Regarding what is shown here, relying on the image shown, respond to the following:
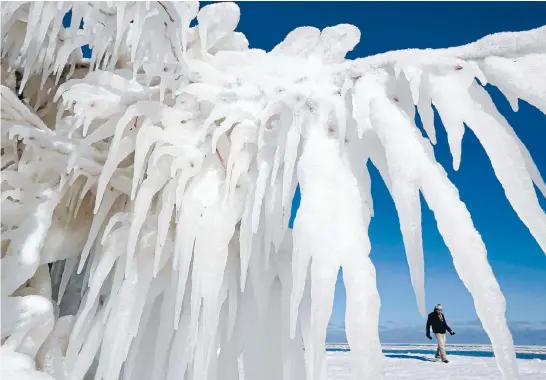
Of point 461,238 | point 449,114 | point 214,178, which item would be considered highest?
point 449,114

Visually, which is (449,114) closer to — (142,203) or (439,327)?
(142,203)

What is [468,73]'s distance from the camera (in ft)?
3.65

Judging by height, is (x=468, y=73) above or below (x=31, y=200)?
above

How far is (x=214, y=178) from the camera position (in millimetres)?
1293

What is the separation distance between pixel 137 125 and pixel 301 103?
1.55 ft

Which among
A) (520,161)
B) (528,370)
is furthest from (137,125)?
(528,370)

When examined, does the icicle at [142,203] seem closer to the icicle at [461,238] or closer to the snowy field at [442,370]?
the icicle at [461,238]

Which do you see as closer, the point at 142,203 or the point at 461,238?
the point at 461,238

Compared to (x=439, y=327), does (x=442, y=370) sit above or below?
below

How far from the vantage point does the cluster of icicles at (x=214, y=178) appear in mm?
1065

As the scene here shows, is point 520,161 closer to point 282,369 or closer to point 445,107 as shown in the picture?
point 445,107

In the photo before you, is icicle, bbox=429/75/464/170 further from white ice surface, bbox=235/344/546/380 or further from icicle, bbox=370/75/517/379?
white ice surface, bbox=235/344/546/380

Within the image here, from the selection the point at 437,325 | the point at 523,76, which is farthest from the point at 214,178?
the point at 437,325

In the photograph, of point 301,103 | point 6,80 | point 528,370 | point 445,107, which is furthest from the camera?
point 528,370
